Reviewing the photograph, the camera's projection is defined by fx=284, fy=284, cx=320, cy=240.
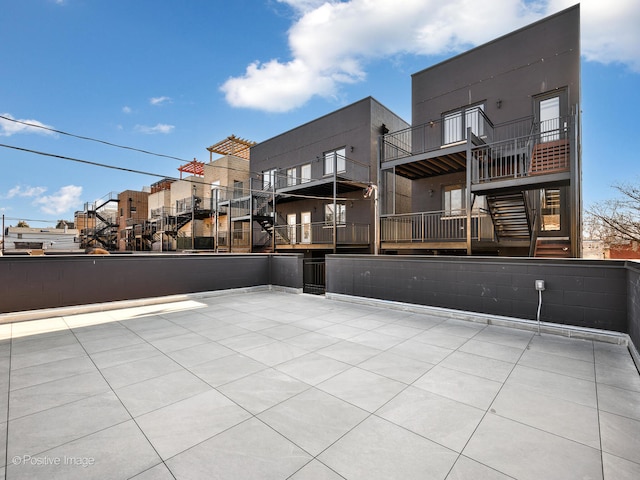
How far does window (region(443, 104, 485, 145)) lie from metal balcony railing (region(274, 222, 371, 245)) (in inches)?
188

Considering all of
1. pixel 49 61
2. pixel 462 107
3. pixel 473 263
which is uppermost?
pixel 49 61

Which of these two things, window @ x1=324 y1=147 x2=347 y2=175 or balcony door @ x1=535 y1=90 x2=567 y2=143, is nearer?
balcony door @ x1=535 y1=90 x2=567 y2=143

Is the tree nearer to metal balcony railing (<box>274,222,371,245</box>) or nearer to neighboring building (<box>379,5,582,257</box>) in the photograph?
neighboring building (<box>379,5,582,257</box>)

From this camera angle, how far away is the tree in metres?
13.9

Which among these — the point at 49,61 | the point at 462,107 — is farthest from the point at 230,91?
the point at 462,107

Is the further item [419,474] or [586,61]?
[586,61]

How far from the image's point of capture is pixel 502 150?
8.82 m

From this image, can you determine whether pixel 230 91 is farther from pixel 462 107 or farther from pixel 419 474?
pixel 419 474

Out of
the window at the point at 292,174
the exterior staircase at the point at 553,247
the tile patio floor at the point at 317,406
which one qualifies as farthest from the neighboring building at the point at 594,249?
the window at the point at 292,174

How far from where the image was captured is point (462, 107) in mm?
10680

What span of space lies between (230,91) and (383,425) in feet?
49.5

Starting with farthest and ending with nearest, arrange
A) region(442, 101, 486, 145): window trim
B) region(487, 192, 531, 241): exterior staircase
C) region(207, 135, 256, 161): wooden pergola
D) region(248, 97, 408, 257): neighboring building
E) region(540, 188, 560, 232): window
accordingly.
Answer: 1. region(207, 135, 256, 161): wooden pergola
2. region(248, 97, 408, 257): neighboring building
3. region(442, 101, 486, 145): window trim
4. region(540, 188, 560, 232): window
5. region(487, 192, 531, 241): exterior staircase

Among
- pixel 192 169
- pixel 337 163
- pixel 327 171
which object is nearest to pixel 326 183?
pixel 337 163

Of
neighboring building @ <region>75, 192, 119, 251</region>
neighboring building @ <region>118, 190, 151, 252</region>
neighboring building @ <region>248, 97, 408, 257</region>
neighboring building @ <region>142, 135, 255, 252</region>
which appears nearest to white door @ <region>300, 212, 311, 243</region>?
neighboring building @ <region>248, 97, 408, 257</region>
